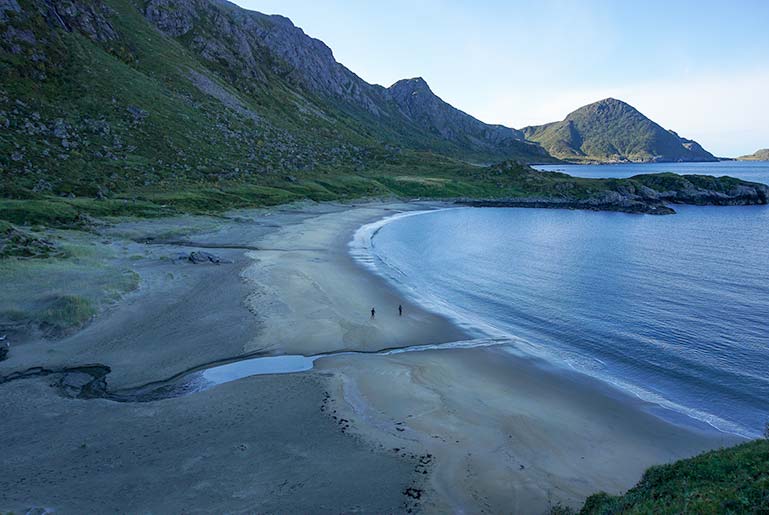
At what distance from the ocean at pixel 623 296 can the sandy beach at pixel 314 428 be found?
15.3 feet

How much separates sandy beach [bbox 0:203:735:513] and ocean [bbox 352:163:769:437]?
15.3ft

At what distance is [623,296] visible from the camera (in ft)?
165

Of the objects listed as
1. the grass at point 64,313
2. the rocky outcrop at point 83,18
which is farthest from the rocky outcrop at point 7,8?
the grass at point 64,313

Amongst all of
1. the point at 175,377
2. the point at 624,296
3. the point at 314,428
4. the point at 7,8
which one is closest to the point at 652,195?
the point at 624,296

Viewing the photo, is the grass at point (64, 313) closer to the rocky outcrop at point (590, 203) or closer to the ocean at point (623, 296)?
the ocean at point (623, 296)

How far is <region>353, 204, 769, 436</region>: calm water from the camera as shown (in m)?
31.1

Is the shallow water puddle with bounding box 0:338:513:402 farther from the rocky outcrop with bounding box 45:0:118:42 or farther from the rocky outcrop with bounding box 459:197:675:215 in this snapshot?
the rocky outcrop with bounding box 45:0:118:42

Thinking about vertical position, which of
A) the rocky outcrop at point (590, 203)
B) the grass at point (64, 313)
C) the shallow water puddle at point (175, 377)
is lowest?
the shallow water puddle at point (175, 377)

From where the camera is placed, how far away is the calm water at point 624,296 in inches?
1223

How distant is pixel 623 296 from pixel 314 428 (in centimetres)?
4207

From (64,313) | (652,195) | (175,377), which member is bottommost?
(175,377)

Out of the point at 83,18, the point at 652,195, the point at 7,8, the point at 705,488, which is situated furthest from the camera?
the point at 652,195

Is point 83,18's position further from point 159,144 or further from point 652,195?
point 652,195

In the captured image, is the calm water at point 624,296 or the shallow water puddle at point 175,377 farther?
the calm water at point 624,296
